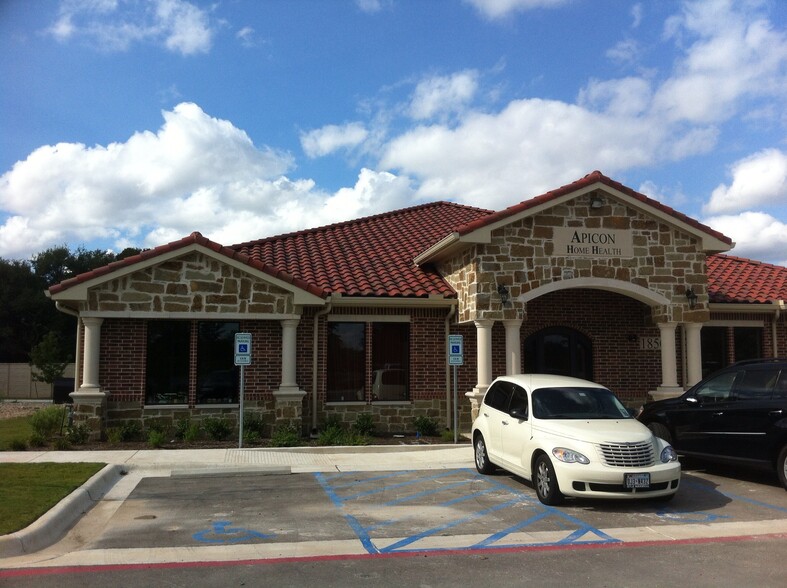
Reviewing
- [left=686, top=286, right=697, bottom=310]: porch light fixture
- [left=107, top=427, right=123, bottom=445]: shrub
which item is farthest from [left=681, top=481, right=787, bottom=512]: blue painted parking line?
[left=107, top=427, right=123, bottom=445]: shrub

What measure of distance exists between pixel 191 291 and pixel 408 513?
802 cm

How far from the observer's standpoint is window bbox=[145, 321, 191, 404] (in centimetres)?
1513

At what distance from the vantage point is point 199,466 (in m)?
12.0

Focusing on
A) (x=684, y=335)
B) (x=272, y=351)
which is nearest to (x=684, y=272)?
(x=684, y=335)

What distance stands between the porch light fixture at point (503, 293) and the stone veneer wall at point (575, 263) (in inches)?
3.7

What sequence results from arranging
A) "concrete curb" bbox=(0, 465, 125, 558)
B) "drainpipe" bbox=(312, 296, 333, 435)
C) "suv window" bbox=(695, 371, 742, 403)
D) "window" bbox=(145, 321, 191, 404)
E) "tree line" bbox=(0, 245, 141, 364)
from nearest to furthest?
"concrete curb" bbox=(0, 465, 125, 558)
"suv window" bbox=(695, 371, 742, 403)
"window" bbox=(145, 321, 191, 404)
"drainpipe" bbox=(312, 296, 333, 435)
"tree line" bbox=(0, 245, 141, 364)

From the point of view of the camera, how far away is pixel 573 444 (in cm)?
890

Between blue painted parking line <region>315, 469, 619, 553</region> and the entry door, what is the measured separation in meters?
6.33

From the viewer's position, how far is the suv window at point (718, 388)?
10961mm

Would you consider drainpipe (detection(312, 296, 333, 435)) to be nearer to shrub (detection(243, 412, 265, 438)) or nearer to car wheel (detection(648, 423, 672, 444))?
shrub (detection(243, 412, 265, 438))

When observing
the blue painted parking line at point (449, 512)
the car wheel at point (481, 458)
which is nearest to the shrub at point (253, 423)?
the blue painted parking line at point (449, 512)

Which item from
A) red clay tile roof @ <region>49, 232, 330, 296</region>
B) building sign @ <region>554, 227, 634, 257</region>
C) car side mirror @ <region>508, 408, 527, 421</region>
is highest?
building sign @ <region>554, 227, 634, 257</region>

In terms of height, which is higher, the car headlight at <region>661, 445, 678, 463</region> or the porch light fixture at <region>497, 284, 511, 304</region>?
the porch light fixture at <region>497, 284, 511, 304</region>

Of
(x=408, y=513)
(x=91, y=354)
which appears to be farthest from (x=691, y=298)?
(x=91, y=354)
